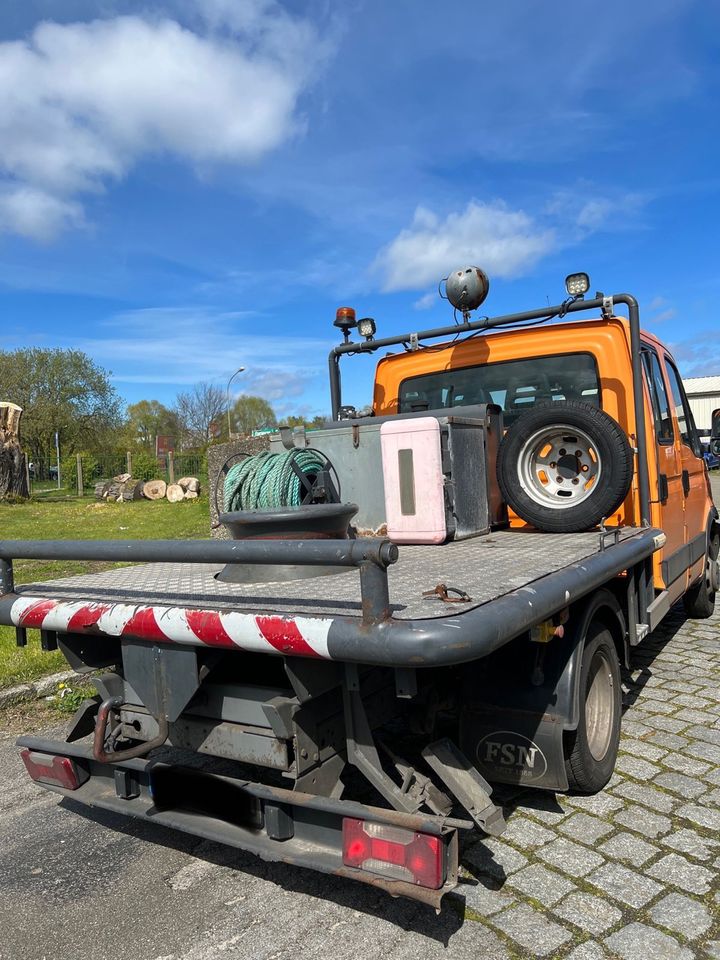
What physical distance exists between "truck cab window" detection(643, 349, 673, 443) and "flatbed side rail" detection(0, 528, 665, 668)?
2.26 metres

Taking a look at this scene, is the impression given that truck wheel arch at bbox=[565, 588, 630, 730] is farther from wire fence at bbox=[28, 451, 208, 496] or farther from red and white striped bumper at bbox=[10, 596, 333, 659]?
wire fence at bbox=[28, 451, 208, 496]

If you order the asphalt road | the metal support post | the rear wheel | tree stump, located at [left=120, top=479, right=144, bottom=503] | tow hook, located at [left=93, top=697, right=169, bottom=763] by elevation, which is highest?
tree stump, located at [left=120, top=479, right=144, bottom=503]

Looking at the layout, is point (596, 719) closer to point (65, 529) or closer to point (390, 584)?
point (390, 584)

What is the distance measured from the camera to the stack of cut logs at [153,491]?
71.3 feet

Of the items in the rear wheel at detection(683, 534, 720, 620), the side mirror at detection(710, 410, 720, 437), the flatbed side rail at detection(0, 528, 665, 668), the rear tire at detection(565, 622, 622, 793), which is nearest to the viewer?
the flatbed side rail at detection(0, 528, 665, 668)

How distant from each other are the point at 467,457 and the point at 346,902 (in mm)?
2291

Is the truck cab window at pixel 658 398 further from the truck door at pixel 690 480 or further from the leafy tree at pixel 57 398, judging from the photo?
the leafy tree at pixel 57 398

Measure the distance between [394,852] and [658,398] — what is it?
3.80 meters

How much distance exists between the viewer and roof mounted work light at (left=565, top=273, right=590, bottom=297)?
4.60 m

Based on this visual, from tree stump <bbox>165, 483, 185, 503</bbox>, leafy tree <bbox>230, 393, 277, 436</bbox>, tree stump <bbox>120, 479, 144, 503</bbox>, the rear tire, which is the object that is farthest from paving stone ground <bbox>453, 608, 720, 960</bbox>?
leafy tree <bbox>230, 393, 277, 436</bbox>

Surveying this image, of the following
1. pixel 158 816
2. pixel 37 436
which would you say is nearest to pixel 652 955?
pixel 158 816

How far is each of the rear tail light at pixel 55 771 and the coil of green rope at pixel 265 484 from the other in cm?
140

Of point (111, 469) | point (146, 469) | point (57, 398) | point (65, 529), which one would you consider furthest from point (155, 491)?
point (57, 398)

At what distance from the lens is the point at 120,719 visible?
2867mm
